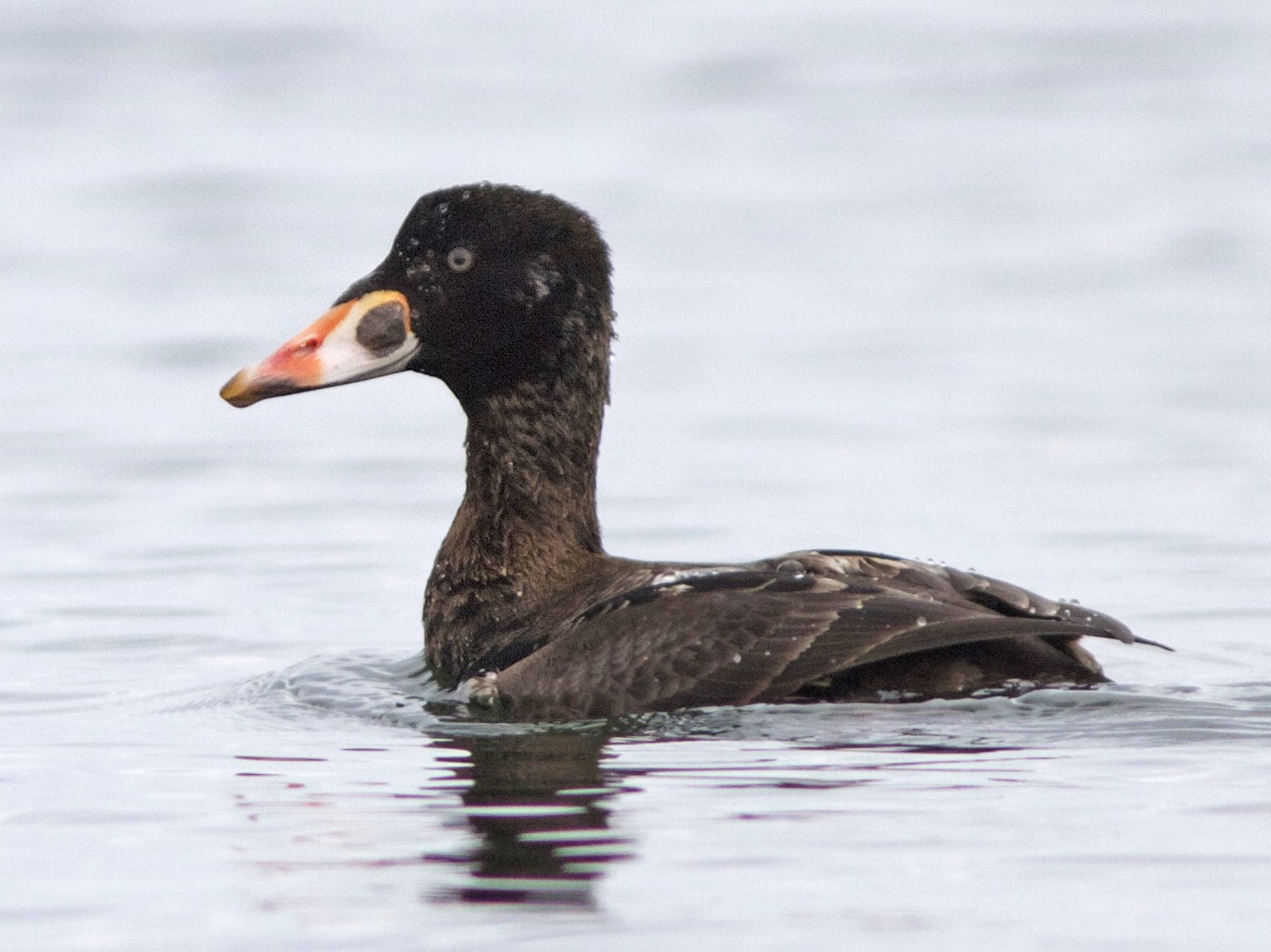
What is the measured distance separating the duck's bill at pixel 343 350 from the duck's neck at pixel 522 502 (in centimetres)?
32

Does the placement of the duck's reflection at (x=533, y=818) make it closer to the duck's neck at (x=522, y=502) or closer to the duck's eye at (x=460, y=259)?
the duck's neck at (x=522, y=502)

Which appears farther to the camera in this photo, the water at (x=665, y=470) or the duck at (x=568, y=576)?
the duck at (x=568, y=576)

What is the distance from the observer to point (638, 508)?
36.5 feet

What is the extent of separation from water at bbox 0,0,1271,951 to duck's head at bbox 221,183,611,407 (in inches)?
39.9

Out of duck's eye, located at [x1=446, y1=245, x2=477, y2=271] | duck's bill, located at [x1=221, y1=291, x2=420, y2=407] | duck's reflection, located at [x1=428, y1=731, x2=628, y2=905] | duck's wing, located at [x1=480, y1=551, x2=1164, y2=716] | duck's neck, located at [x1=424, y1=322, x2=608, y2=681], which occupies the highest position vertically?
duck's eye, located at [x1=446, y1=245, x2=477, y2=271]

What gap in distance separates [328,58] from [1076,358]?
992 cm

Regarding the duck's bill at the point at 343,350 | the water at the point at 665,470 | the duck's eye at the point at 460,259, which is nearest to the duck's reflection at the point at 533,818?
the water at the point at 665,470

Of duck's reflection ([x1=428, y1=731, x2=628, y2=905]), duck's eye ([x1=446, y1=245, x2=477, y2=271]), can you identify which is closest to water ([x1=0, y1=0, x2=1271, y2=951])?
duck's reflection ([x1=428, y1=731, x2=628, y2=905])

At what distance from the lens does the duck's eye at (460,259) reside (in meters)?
7.66

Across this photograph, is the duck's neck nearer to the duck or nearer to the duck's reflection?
the duck

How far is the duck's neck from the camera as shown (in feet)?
25.0

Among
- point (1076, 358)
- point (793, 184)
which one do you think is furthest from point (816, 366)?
point (793, 184)

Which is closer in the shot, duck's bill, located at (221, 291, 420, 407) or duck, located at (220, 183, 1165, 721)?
duck, located at (220, 183, 1165, 721)

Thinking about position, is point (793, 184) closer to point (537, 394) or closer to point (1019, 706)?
point (537, 394)
